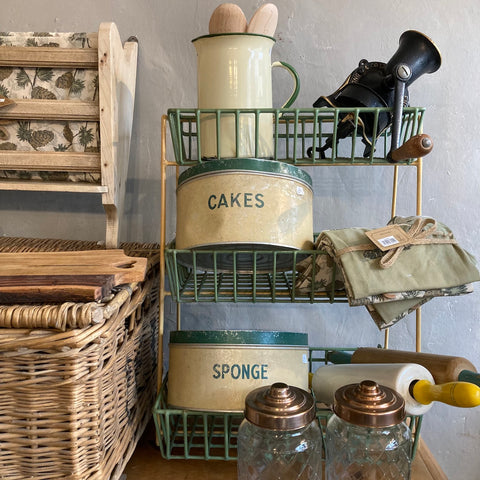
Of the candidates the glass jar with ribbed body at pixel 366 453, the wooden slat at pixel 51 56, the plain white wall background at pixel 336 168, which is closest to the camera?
the glass jar with ribbed body at pixel 366 453

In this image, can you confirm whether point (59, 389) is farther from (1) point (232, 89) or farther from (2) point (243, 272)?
(1) point (232, 89)

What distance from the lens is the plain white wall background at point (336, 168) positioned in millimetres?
1038

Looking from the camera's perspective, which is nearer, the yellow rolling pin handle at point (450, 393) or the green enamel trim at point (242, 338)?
the yellow rolling pin handle at point (450, 393)

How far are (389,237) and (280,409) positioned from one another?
326mm

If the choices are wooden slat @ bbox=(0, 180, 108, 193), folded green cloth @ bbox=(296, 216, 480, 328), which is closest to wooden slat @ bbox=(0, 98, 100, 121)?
wooden slat @ bbox=(0, 180, 108, 193)

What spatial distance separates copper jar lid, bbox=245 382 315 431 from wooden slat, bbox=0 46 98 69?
2.34ft

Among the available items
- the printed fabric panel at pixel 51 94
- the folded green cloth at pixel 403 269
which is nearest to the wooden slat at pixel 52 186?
the printed fabric panel at pixel 51 94

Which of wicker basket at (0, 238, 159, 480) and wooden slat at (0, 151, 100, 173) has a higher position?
wooden slat at (0, 151, 100, 173)

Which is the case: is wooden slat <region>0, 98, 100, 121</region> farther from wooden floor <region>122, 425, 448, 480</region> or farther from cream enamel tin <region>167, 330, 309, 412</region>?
wooden floor <region>122, 425, 448, 480</region>

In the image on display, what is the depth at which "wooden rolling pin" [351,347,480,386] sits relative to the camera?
688 millimetres

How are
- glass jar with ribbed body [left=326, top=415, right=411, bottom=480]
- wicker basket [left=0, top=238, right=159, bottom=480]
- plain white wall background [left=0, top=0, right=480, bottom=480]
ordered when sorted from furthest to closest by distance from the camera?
1. plain white wall background [left=0, top=0, right=480, bottom=480]
2. glass jar with ribbed body [left=326, top=415, right=411, bottom=480]
3. wicker basket [left=0, top=238, right=159, bottom=480]

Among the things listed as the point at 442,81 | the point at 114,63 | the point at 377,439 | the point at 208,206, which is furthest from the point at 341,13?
the point at 377,439

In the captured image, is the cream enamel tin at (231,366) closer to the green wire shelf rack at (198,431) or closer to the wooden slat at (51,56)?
the green wire shelf rack at (198,431)

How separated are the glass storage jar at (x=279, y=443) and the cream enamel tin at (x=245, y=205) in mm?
227
